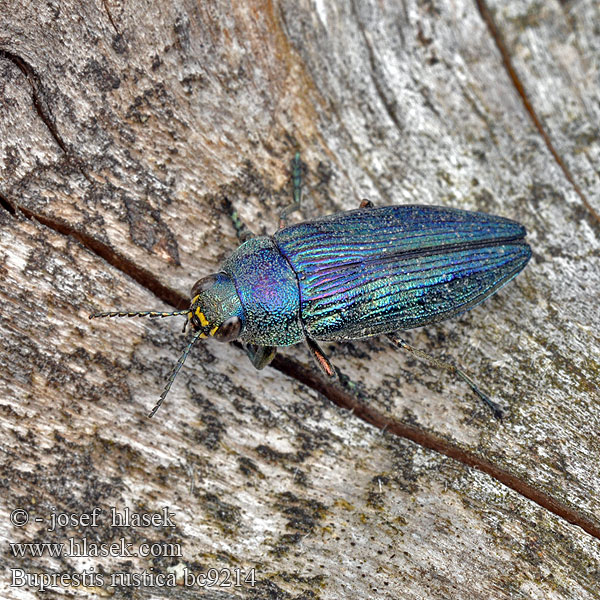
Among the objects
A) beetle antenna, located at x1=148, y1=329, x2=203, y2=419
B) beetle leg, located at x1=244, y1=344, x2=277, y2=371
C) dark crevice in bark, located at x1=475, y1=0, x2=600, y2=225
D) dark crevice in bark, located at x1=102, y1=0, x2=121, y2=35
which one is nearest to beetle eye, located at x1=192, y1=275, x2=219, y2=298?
beetle antenna, located at x1=148, y1=329, x2=203, y2=419

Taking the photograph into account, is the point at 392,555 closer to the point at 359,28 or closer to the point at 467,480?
the point at 467,480

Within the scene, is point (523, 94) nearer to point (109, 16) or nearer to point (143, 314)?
point (109, 16)

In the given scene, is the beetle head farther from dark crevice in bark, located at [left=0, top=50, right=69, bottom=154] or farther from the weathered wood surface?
dark crevice in bark, located at [left=0, top=50, right=69, bottom=154]

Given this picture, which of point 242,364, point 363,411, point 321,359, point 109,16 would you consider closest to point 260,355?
point 242,364

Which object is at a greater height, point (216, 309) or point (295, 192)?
point (295, 192)

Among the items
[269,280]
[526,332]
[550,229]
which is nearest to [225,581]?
[269,280]
